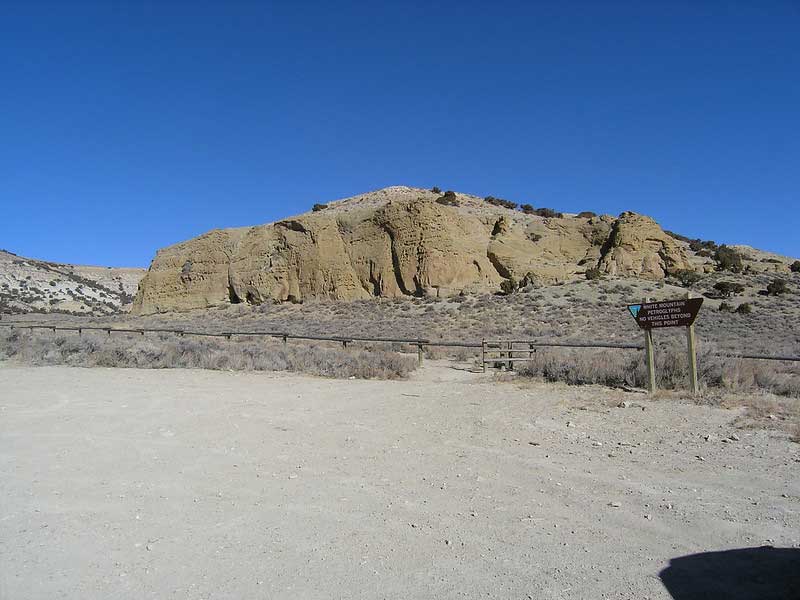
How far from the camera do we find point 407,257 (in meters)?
43.1

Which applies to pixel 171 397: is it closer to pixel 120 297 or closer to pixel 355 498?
pixel 355 498

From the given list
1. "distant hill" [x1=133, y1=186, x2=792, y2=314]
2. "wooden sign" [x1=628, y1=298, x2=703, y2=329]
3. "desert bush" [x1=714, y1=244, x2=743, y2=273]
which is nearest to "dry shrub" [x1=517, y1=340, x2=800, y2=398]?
"wooden sign" [x1=628, y1=298, x2=703, y2=329]

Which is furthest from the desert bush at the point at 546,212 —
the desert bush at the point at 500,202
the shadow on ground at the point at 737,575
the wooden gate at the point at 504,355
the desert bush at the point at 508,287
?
the shadow on ground at the point at 737,575

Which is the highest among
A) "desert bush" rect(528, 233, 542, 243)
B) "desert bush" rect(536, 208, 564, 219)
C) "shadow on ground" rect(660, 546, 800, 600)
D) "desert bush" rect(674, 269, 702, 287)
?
"desert bush" rect(536, 208, 564, 219)

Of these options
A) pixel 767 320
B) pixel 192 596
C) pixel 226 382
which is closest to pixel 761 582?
pixel 192 596

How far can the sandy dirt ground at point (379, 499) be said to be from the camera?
12.1ft

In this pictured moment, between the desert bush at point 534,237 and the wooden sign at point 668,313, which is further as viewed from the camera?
the desert bush at point 534,237

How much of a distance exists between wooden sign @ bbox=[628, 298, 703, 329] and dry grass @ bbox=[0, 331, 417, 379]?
679cm

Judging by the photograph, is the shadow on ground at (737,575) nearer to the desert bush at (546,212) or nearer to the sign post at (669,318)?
the sign post at (669,318)

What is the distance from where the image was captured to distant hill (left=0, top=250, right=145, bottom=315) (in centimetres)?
7044

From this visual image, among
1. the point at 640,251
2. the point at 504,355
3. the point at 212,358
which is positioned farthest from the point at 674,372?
the point at 640,251

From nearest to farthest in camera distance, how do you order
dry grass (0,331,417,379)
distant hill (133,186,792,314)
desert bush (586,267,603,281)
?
Answer: dry grass (0,331,417,379) < desert bush (586,267,603,281) < distant hill (133,186,792,314)

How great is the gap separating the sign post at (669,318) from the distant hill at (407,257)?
29350mm

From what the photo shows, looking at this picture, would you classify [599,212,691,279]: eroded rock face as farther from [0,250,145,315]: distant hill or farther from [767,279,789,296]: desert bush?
[0,250,145,315]: distant hill
